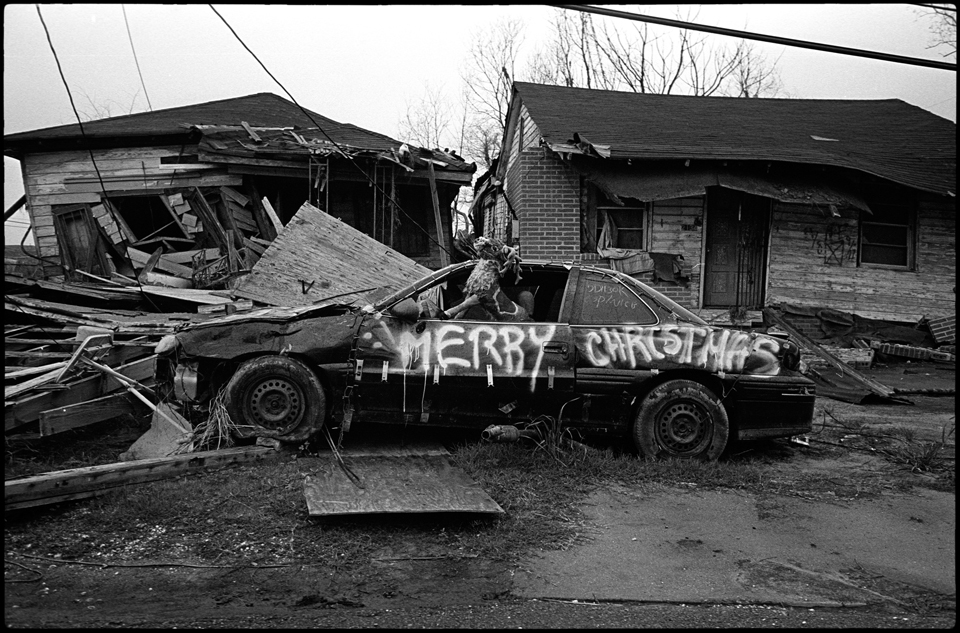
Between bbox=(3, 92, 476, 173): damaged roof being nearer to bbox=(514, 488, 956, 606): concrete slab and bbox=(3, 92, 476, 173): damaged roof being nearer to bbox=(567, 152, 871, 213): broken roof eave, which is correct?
bbox=(567, 152, 871, 213): broken roof eave

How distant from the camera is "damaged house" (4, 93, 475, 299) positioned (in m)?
11.8

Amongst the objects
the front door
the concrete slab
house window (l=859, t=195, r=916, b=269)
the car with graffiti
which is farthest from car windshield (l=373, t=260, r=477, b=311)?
house window (l=859, t=195, r=916, b=269)

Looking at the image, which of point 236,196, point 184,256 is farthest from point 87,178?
point 236,196

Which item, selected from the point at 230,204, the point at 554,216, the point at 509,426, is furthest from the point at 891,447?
the point at 230,204

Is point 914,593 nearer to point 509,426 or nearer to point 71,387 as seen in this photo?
point 509,426

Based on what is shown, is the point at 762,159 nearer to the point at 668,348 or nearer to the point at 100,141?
the point at 668,348

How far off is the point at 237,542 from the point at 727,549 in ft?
9.45

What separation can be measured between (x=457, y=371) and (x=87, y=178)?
965cm

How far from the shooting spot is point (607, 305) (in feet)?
19.8

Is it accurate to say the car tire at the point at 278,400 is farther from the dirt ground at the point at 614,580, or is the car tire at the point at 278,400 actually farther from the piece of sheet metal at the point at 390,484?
the dirt ground at the point at 614,580

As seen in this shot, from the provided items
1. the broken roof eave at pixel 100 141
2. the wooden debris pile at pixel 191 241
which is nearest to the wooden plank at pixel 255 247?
the wooden debris pile at pixel 191 241

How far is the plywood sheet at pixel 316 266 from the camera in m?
9.32

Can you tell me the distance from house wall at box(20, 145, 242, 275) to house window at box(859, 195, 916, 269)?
10.9 m

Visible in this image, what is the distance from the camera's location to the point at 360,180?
12656mm
